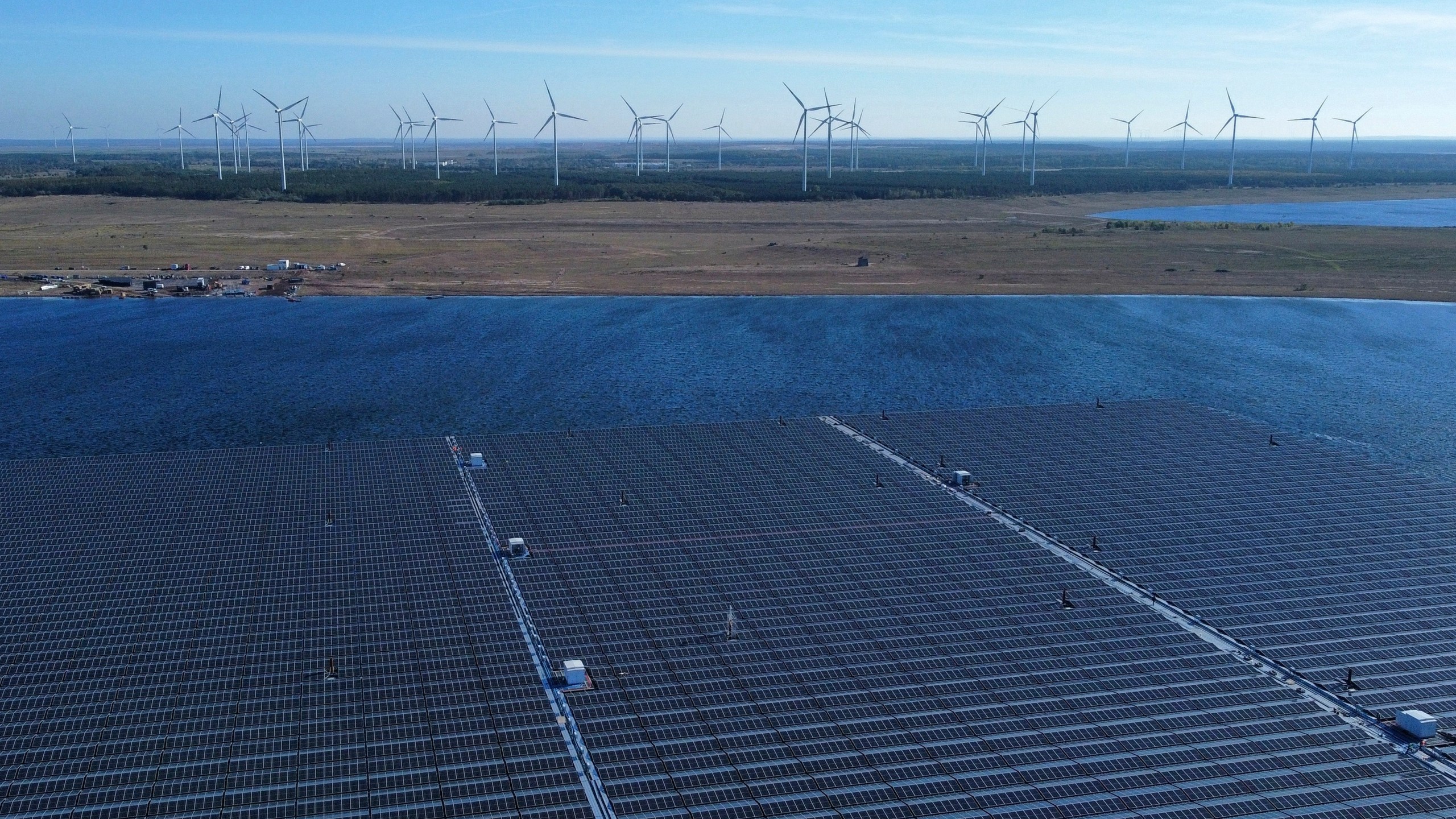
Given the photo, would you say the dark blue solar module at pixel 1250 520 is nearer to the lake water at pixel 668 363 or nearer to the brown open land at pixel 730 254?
the lake water at pixel 668 363

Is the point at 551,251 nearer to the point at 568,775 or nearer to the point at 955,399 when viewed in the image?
the point at 955,399

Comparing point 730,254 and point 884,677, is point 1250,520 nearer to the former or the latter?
point 884,677

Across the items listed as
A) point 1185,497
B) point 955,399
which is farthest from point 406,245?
point 1185,497

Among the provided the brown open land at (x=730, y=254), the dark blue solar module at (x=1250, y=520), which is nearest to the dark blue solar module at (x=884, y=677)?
the dark blue solar module at (x=1250, y=520)

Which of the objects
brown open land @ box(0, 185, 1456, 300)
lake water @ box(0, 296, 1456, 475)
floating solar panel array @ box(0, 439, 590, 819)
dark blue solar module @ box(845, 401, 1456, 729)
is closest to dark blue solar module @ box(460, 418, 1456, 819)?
floating solar panel array @ box(0, 439, 590, 819)

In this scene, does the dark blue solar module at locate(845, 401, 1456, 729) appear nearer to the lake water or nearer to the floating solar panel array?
the lake water

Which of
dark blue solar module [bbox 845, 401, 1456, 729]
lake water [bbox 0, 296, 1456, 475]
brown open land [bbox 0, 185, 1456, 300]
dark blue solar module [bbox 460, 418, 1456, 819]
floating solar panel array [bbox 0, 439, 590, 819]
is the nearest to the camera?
floating solar panel array [bbox 0, 439, 590, 819]
